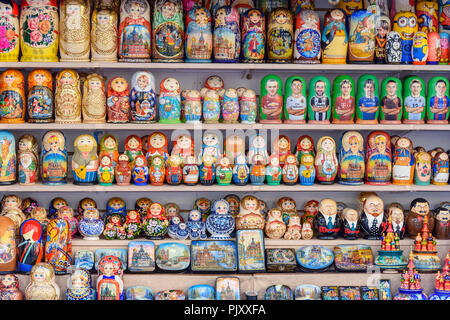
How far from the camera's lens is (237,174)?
454 cm

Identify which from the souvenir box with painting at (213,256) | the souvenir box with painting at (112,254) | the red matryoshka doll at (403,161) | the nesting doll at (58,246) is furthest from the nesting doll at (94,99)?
the red matryoshka doll at (403,161)

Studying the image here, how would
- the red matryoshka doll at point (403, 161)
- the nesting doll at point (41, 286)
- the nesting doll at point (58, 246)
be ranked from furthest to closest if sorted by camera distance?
the red matryoshka doll at point (403, 161)
the nesting doll at point (58, 246)
the nesting doll at point (41, 286)

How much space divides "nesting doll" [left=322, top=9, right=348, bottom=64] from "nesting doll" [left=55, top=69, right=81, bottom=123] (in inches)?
75.2

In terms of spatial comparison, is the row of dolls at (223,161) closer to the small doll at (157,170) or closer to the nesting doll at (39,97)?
the small doll at (157,170)

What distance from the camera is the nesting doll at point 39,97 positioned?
443 cm

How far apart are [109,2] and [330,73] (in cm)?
186

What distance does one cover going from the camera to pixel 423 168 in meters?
4.62

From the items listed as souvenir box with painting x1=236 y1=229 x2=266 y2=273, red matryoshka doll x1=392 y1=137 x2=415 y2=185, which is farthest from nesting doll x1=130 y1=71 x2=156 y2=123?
red matryoshka doll x1=392 y1=137 x2=415 y2=185

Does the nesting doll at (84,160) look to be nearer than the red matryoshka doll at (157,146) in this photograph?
Yes

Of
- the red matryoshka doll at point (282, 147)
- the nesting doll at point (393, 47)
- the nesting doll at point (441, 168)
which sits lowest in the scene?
the nesting doll at point (441, 168)

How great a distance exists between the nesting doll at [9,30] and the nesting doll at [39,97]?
0.69 ft

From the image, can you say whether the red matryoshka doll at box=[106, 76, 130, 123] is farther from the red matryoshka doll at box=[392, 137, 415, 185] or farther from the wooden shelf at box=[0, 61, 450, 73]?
the red matryoshka doll at box=[392, 137, 415, 185]

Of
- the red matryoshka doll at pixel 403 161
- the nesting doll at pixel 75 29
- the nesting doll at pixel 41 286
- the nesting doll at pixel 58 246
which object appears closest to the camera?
the nesting doll at pixel 41 286

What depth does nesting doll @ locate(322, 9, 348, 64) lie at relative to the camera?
14.8 ft
